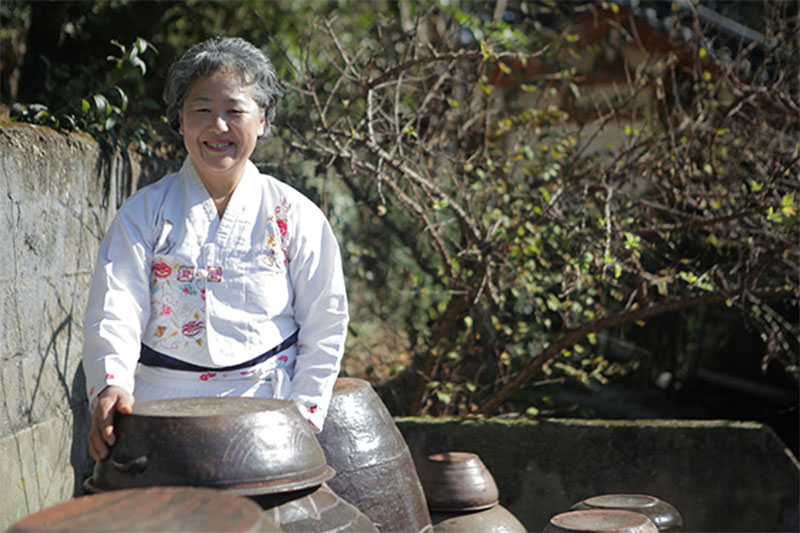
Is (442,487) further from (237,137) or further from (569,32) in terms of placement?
(569,32)

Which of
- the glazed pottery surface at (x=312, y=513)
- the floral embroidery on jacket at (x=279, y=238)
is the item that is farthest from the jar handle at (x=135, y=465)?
the floral embroidery on jacket at (x=279, y=238)

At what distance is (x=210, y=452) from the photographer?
2336 mm

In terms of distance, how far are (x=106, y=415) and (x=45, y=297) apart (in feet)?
4.80

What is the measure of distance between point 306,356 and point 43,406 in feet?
4.42

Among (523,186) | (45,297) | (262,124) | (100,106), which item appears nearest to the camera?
(262,124)

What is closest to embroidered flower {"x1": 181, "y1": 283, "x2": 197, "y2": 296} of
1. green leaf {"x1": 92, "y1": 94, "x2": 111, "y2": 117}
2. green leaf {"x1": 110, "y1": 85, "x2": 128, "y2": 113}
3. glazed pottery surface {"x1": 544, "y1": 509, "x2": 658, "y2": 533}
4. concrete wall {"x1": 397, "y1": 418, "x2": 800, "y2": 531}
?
glazed pottery surface {"x1": 544, "y1": 509, "x2": 658, "y2": 533}

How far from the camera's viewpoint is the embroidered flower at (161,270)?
297cm

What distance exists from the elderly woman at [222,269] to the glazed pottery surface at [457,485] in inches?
49.0

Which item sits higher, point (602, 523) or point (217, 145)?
point (217, 145)

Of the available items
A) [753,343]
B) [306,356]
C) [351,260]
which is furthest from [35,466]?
[753,343]

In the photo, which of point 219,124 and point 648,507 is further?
point 648,507

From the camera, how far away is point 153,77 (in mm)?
8250

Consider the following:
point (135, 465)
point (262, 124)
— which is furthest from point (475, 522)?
point (135, 465)

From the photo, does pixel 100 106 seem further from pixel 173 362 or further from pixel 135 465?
pixel 135 465
